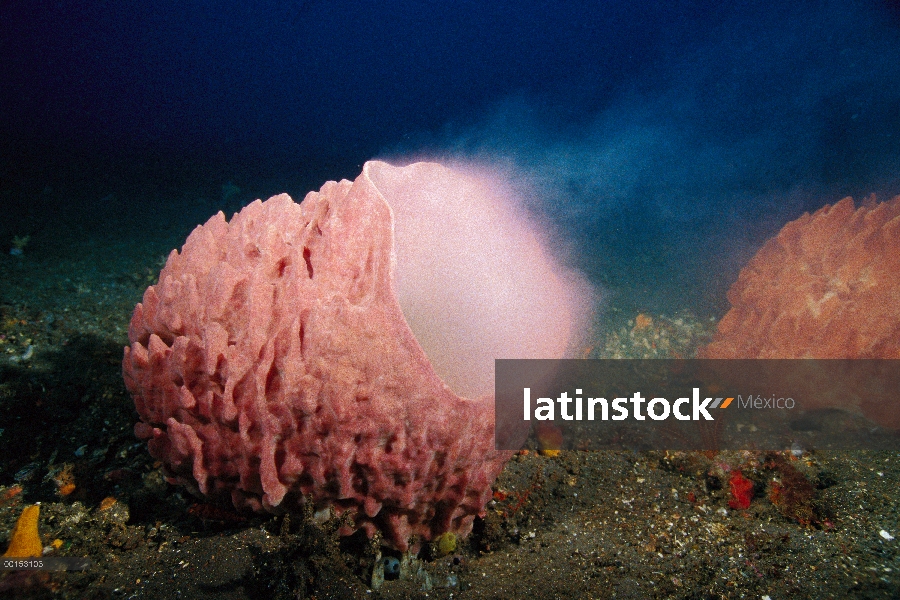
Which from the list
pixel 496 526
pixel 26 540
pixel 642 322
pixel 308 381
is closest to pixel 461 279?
pixel 308 381

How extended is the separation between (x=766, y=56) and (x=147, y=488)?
63.2 feet

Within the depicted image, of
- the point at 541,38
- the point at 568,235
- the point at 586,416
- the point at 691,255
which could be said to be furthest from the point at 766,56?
the point at 541,38

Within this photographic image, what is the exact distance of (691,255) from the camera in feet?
31.3

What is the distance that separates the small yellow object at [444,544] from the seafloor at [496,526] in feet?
0.06

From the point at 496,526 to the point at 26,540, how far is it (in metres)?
2.73

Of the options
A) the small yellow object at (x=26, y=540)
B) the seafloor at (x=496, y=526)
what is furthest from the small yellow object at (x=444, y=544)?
the small yellow object at (x=26, y=540)

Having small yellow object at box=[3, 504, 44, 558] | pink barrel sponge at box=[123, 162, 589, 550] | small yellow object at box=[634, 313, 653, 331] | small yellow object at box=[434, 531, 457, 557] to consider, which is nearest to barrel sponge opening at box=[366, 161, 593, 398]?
pink barrel sponge at box=[123, 162, 589, 550]

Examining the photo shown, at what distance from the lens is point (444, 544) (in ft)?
8.52

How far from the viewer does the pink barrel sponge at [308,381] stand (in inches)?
77.8

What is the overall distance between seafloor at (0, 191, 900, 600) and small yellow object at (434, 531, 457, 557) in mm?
19

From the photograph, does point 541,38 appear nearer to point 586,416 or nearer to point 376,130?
point 376,130

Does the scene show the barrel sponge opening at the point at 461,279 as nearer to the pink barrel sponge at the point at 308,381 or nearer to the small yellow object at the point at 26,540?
the pink barrel sponge at the point at 308,381

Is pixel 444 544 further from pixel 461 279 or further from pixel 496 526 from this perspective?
pixel 461 279

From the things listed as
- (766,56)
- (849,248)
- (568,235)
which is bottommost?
(849,248)
